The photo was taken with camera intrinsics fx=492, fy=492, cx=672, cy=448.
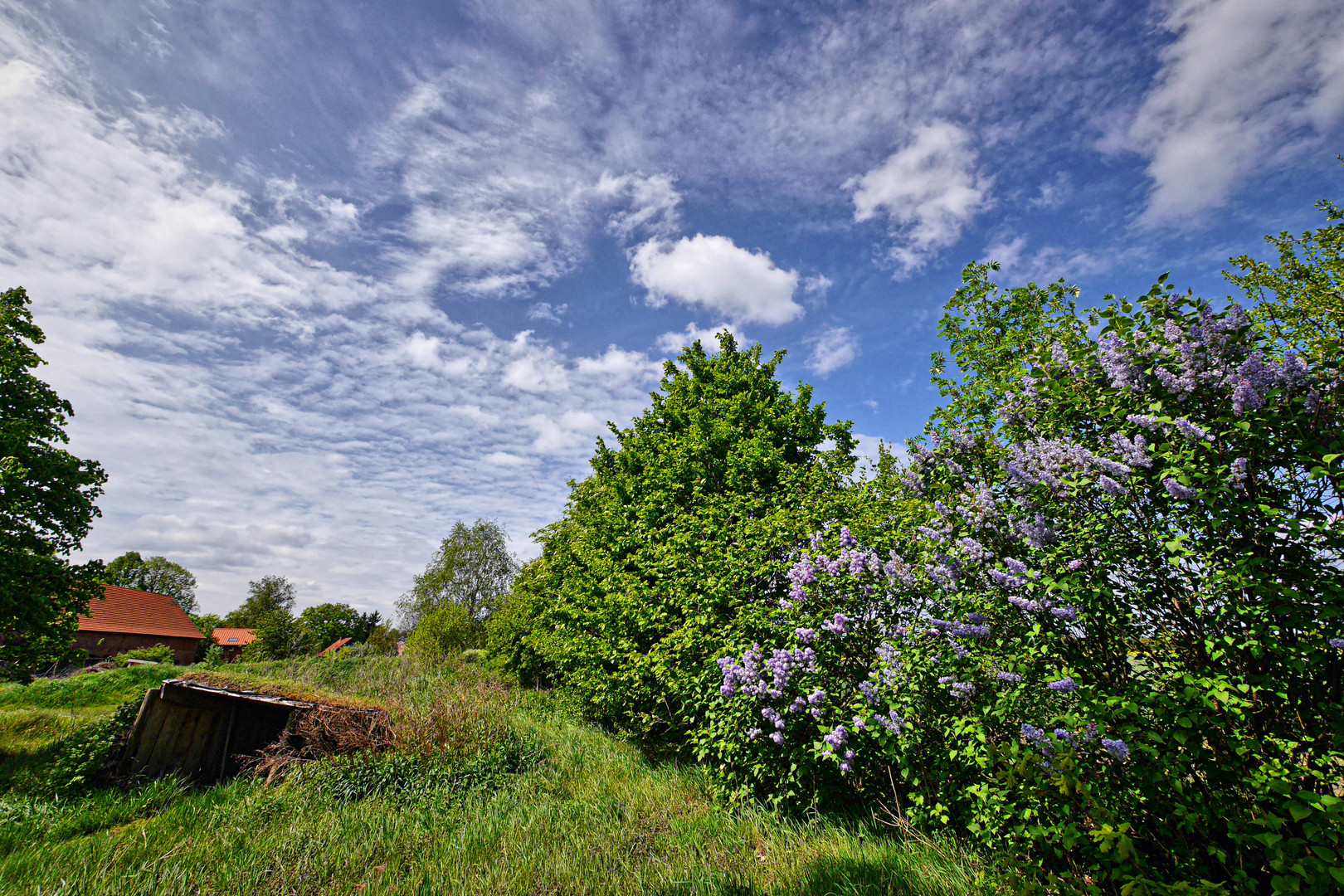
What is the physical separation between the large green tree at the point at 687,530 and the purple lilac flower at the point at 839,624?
93 centimetres

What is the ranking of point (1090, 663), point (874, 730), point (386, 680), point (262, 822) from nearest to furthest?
point (1090, 663) → point (874, 730) → point (262, 822) → point (386, 680)

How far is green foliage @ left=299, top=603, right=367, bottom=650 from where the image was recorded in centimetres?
5781

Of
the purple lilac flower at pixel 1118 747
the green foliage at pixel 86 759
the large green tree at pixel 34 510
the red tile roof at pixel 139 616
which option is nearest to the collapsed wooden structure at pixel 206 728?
the green foliage at pixel 86 759

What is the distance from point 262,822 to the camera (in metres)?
6.49

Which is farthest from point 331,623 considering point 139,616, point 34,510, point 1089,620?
point 1089,620

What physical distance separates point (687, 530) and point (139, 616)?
60748 mm

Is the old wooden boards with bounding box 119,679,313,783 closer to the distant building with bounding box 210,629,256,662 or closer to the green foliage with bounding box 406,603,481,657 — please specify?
the green foliage with bounding box 406,603,481,657

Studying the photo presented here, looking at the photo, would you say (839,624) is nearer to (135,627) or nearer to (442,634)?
(442,634)

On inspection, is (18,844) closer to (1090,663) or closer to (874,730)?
(874,730)

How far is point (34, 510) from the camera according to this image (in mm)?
12281

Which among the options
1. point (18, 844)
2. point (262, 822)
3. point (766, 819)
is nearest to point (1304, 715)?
point (766, 819)

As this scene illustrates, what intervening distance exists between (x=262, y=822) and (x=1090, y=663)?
9.46 m

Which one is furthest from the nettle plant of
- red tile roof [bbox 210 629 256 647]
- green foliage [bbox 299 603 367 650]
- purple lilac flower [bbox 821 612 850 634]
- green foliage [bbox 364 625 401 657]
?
red tile roof [bbox 210 629 256 647]

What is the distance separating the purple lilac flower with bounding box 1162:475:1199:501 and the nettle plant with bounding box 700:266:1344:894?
0.04 feet
